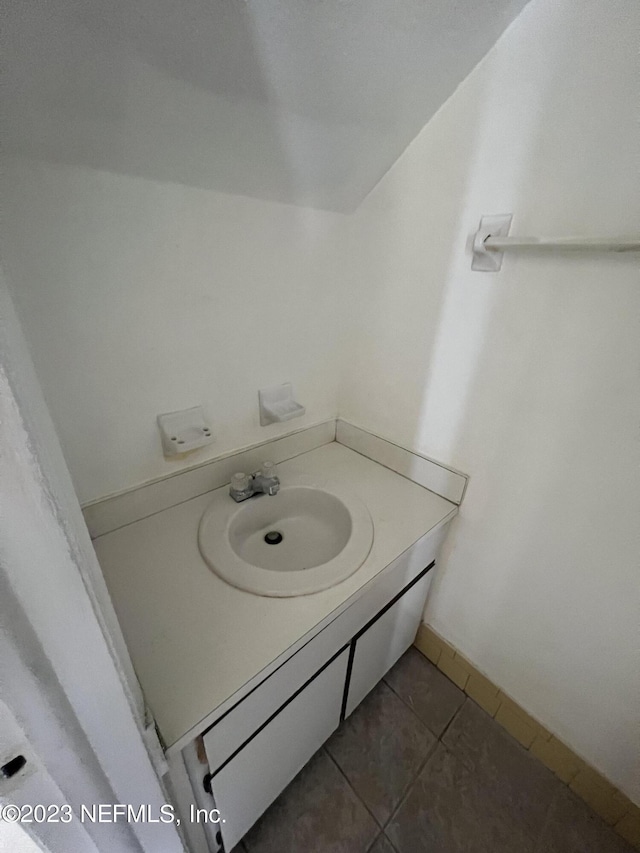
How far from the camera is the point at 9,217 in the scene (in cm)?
52

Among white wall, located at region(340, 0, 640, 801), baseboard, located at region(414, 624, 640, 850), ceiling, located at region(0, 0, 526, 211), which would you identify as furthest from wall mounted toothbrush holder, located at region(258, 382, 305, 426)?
baseboard, located at region(414, 624, 640, 850)

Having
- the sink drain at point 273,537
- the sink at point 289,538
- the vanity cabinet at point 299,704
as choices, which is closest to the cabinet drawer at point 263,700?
the vanity cabinet at point 299,704

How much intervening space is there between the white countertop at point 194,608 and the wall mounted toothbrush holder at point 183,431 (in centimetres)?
18

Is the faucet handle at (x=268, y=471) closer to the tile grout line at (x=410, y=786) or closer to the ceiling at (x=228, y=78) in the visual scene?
the ceiling at (x=228, y=78)

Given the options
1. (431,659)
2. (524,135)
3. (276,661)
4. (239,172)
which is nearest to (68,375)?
(239,172)

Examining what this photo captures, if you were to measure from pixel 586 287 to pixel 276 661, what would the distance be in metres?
0.86

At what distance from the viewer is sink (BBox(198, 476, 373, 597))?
0.69 meters

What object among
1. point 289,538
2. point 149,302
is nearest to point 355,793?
point 289,538

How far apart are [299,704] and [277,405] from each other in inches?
28.0

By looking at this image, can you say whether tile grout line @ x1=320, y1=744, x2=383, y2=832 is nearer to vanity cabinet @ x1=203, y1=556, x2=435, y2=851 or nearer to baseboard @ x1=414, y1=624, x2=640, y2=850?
vanity cabinet @ x1=203, y1=556, x2=435, y2=851

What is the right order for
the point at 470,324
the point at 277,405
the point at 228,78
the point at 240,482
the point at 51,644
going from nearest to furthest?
the point at 51,644, the point at 228,78, the point at 470,324, the point at 240,482, the point at 277,405

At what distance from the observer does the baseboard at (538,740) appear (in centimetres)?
81

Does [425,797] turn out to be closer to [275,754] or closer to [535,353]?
[275,754]

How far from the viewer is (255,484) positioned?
918 millimetres
